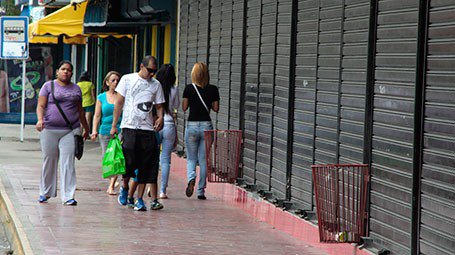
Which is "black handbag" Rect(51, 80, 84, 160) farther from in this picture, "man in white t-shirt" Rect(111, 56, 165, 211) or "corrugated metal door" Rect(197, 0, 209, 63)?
"corrugated metal door" Rect(197, 0, 209, 63)

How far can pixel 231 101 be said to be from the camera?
15.8 m

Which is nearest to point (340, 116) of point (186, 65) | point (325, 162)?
point (325, 162)

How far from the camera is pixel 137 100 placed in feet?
43.2

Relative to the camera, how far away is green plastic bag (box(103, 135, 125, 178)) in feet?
42.7

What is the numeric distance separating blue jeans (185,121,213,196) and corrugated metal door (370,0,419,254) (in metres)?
5.49

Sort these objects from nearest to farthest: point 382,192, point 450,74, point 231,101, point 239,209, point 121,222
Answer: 1. point 450,74
2. point 382,192
3. point 121,222
4. point 239,209
5. point 231,101

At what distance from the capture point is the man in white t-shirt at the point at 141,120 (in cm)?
1317

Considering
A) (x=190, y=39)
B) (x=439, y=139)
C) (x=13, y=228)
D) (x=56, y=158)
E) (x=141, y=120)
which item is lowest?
(x=13, y=228)

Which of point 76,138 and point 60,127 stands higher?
point 60,127

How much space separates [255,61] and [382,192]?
17.8 feet

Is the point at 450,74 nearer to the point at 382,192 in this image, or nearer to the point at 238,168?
the point at 382,192

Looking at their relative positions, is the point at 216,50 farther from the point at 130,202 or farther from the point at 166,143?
the point at 130,202

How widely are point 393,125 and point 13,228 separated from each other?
4.65 meters

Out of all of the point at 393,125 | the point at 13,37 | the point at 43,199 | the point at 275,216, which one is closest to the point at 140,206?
the point at 43,199
